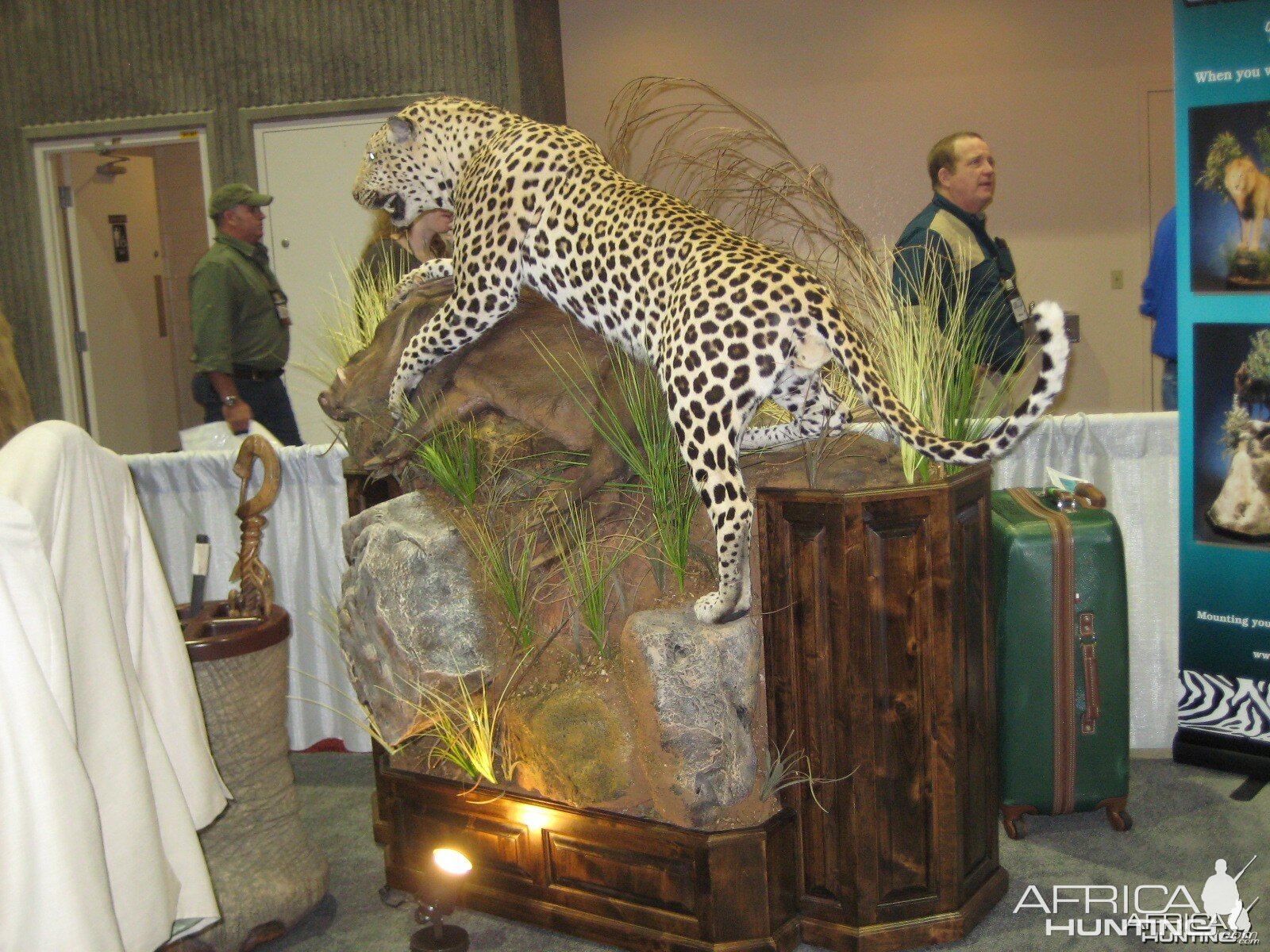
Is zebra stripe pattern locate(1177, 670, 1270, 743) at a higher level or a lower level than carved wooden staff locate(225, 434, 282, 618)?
lower

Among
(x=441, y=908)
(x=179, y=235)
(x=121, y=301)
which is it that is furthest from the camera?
(x=179, y=235)

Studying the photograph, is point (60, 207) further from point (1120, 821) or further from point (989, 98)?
point (1120, 821)

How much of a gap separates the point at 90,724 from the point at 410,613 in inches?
42.6

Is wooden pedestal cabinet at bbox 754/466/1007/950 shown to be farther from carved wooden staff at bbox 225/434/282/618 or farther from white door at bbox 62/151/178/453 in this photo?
white door at bbox 62/151/178/453

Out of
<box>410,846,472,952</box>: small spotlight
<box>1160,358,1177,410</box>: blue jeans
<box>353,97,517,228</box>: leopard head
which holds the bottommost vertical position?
<box>410,846,472,952</box>: small spotlight

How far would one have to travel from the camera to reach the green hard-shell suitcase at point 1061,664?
3.08 m

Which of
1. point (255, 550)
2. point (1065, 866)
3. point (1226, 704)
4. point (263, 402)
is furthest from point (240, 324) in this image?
point (1226, 704)

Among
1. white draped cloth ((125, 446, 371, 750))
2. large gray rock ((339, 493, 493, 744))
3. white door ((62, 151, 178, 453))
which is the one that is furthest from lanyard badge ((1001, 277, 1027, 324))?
white door ((62, 151, 178, 453))

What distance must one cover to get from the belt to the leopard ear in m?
2.38

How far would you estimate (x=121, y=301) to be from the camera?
810 cm

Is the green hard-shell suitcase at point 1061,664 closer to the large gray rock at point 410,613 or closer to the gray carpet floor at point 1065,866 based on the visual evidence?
the gray carpet floor at point 1065,866

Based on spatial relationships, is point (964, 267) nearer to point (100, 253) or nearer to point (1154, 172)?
point (1154, 172)

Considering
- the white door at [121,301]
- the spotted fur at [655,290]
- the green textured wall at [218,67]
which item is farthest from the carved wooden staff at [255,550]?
the white door at [121,301]

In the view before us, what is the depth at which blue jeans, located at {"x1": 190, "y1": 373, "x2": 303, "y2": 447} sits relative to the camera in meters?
4.89
